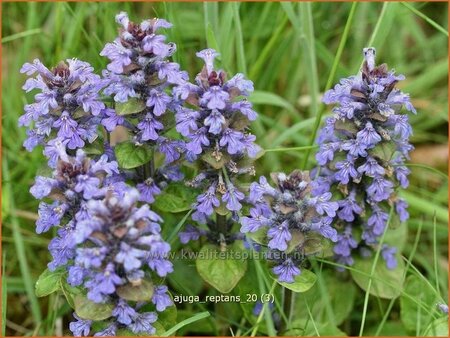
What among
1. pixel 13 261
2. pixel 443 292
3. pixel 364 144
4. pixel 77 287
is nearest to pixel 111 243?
pixel 77 287

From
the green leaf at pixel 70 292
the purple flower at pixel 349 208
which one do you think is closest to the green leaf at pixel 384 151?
the purple flower at pixel 349 208

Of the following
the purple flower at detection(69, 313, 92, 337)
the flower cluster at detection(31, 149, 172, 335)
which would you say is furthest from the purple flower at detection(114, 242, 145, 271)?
the purple flower at detection(69, 313, 92, 337)

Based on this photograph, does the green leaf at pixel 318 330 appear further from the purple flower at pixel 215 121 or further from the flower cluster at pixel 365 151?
the purple flower at pixel 215 121

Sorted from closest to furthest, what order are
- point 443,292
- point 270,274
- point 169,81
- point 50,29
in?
point 169,81 < point 270,274 < point 443,292 < point 50,29

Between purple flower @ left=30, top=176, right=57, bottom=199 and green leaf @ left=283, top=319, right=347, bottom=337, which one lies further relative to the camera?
green leaf @ left=283, top=319, right=347, bottom=337

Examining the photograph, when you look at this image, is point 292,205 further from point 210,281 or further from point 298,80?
point 298,80

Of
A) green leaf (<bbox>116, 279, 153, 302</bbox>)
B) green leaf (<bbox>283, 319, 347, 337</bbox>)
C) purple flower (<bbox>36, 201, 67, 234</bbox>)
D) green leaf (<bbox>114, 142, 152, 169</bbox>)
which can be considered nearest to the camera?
green leaf (<bbox>116, 279, 153, 302</bbox>)

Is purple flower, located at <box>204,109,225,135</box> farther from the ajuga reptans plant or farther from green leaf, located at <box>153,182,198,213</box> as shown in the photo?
green leaf, located at <box>153,182,198,213</box>

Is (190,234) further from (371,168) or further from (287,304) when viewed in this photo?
(371,168)
